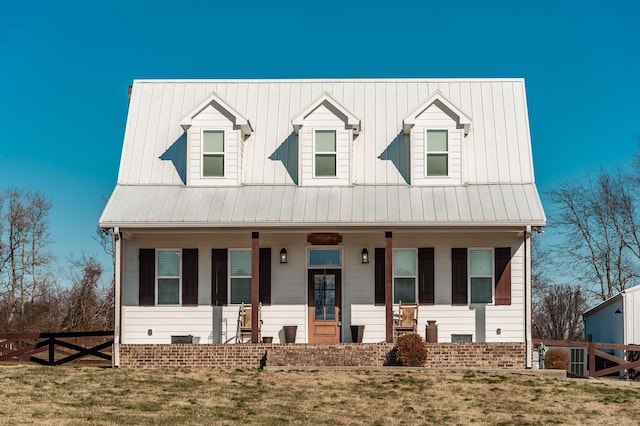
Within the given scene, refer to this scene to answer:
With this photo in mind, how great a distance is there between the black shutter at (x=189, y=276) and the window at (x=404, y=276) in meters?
5.38

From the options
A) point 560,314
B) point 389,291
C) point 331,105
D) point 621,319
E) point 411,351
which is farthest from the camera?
point 560,314

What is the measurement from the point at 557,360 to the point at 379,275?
5.26m

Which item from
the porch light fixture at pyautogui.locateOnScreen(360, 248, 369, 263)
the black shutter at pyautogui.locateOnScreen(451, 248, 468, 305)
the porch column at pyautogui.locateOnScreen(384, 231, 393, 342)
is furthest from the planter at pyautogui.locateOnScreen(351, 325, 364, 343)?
the black shutter at pyautogui.locateOnScreen(451, 248, 468, 305)

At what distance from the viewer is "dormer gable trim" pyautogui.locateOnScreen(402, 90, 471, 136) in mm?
27172

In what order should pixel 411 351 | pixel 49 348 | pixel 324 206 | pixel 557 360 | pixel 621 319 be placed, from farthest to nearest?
pixel 621 319
pixel 49 348
pixel 324 206
pixel 557 360
pixel 411 351

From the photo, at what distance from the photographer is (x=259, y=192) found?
89.5 feet

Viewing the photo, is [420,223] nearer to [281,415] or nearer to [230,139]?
[230,139]

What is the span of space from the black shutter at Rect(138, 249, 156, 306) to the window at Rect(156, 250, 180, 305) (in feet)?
0.54

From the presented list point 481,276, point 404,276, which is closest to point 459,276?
point 481,276

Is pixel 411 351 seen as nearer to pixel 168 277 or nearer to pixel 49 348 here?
pixel 168 277

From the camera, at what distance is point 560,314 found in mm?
48875

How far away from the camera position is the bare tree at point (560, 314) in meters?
47.6

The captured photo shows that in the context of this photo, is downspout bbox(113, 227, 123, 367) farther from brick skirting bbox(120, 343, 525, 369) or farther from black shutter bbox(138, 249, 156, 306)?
brick skirting bbox(120, 343, 525, 369)

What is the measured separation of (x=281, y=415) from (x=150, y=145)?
12682mm
